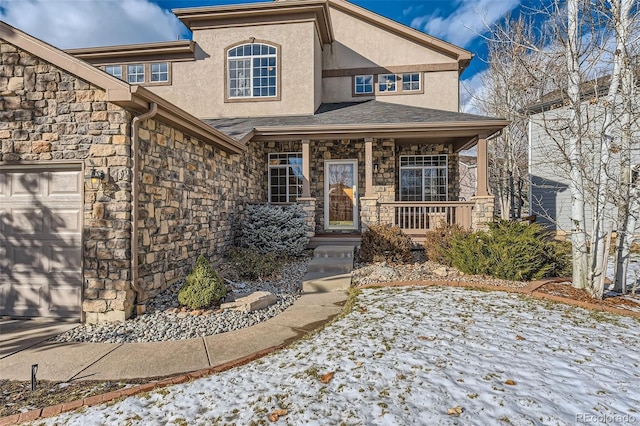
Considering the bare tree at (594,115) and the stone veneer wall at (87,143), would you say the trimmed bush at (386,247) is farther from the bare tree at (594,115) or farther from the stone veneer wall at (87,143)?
the stone veneer wall at (87,143)

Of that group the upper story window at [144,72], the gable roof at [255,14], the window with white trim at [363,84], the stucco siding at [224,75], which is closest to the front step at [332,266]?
the stucco siding at [224,75]

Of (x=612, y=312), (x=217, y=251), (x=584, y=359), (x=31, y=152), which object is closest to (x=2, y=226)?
(x=31, y=152)

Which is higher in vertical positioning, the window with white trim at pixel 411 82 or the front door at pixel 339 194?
the window with white trim at pixel 411 82

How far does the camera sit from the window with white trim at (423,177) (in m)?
10.9

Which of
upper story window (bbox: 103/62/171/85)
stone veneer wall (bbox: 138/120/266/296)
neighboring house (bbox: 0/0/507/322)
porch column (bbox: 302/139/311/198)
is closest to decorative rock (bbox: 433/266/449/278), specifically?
neighboring house (bbox: 0/0/507/322)

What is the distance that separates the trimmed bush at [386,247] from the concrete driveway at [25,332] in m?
5.42

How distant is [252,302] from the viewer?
473 centimetres

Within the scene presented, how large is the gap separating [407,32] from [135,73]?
945 centimetres

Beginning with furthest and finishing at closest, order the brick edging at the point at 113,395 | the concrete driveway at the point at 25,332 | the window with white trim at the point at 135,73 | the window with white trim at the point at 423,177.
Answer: the window with white trim at the point at 135,73, the window with white trim at the point at 423,177, the concrete driveway at the point at 25,332, the brick edging at the point at 113,395

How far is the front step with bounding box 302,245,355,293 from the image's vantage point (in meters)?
6.00

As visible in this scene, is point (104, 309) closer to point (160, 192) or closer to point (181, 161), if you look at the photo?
point (160, 192)

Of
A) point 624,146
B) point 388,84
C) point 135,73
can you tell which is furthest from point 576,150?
point 135,73

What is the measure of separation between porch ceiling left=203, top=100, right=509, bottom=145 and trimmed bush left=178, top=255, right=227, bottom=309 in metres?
4.21

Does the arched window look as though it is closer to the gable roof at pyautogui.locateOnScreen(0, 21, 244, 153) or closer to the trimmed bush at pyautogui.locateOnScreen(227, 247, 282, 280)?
the trimmed bush at pyautogui.locateOnScreen(227, 247, 282, 280)
